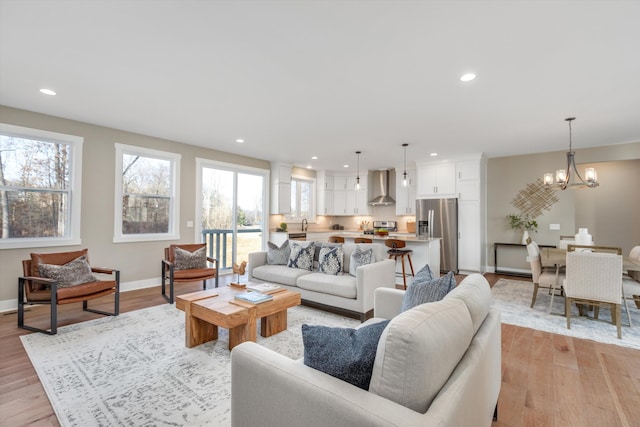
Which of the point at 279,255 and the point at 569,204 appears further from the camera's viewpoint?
the point at 569,204

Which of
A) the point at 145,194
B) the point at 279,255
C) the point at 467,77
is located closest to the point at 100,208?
the point at 145,194

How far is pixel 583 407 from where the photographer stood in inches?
78.1

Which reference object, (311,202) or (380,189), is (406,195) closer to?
(380,189)

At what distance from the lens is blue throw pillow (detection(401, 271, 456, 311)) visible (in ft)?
5.71

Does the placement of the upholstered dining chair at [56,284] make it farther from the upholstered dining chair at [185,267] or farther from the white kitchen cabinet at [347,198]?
the white kitchen cabinet at [347,198]

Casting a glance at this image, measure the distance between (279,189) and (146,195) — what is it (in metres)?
2.92

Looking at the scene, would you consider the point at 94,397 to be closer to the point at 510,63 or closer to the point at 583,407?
the point at 583,407

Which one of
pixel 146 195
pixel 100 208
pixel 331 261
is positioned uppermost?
pixel 146 195

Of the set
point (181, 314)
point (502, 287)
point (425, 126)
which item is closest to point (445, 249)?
point (502, 287)

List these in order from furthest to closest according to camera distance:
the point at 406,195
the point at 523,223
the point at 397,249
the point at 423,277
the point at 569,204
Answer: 1. the point at 406,195
2. the point at 523,223
3. the point at 569,204
4. the point at 397,249
5. the point at 423,277

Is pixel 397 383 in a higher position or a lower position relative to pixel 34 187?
lower

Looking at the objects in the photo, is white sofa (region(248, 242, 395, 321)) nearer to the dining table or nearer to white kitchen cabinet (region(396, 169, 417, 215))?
the dining table

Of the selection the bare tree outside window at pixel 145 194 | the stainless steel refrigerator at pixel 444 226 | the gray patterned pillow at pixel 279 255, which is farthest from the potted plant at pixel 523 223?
the bare tree outside window at pixel 145 194

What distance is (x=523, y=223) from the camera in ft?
20.9
